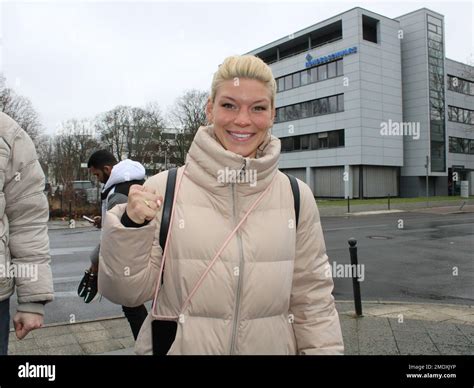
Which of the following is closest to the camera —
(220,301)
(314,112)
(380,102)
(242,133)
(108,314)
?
(220,301)

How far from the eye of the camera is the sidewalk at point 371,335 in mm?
4395

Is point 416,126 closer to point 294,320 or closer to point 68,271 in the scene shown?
point 68,271

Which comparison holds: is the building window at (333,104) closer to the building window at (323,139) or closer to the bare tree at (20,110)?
the building window at (323,139)

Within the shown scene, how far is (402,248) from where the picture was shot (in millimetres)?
11500

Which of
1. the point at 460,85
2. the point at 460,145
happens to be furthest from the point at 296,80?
the point at 460,145

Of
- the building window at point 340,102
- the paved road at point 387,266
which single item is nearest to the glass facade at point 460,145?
the building window at point 340,102

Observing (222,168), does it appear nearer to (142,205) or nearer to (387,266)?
(142,205)

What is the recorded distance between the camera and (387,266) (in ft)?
30.0

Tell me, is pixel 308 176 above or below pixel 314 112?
below

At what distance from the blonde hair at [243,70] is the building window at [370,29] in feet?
133

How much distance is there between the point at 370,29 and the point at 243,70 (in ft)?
137

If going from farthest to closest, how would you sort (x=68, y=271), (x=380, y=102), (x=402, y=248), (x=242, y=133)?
(x=380, y=102) → (x=402, y=248) → (x=68, y=271) → (x=242, y=133)

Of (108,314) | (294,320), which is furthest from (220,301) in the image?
(108,314)
